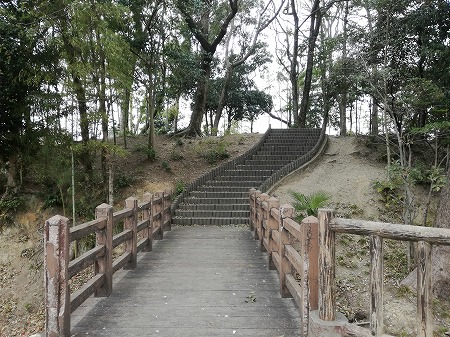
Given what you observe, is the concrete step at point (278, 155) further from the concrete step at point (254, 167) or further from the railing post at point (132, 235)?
the railing post at point (132, 235)

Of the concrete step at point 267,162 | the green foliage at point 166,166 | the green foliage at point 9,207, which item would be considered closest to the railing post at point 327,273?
the concrete step at point 267,162

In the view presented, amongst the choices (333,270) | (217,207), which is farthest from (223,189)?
(333,270)

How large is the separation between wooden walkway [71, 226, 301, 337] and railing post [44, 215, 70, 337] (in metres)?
0.25

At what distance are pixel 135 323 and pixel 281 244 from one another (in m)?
1.92

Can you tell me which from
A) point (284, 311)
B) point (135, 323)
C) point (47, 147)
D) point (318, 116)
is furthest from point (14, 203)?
point (318, 116)

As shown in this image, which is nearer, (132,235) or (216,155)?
(132,235)

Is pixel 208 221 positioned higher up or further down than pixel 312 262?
further down

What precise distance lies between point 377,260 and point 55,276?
108 inches

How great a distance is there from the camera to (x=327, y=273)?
2.69 meters

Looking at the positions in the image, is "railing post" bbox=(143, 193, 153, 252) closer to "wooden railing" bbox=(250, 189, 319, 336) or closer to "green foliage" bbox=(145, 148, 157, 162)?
"wooden railing" bbox=(250, 189, 319, 336)

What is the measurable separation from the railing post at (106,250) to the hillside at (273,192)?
10.5 feet

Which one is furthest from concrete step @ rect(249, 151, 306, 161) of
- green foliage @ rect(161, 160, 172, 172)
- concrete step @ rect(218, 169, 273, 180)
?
green foliage @ rect(161, 160, 172, 172)

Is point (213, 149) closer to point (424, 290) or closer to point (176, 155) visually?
point (176, 155)

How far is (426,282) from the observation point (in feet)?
7.15
